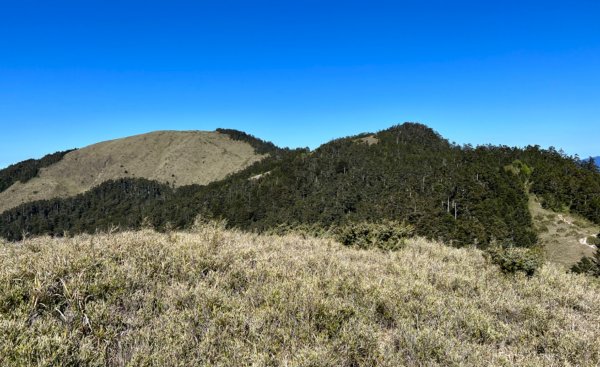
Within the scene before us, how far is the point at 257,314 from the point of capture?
4.14 metres

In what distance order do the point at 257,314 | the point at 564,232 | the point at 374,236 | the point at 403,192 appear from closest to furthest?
1. the point at 257,314
2. the point at 374,236
3. the point at 564,232
4. the point at 403,192

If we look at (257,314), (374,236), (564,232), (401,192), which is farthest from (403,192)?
(257,314)

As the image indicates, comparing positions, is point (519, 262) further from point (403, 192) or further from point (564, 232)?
point (403, 192)

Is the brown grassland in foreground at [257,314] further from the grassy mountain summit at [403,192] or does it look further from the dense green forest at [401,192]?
the dense green forest at [401,192]

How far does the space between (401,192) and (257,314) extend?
12736cm

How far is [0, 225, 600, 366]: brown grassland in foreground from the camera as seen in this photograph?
331 centimetres

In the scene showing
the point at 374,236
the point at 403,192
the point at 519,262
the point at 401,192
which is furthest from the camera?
the point at 401,192

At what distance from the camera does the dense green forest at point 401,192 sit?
9012cm

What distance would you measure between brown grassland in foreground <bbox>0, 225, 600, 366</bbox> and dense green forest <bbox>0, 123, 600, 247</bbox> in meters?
50.9

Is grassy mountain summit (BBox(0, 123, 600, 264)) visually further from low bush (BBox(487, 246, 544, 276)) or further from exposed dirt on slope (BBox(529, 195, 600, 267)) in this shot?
low bush (BBox(487, 246, 544, 276))

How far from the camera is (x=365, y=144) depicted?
186375mm

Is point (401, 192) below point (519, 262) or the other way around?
the other way around

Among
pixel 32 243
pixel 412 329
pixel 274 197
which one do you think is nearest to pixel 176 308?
pixel 412 329

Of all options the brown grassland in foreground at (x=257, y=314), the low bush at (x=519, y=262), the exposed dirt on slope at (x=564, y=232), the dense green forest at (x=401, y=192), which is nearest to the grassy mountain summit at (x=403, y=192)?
the dense green forest at (x=401, y=192)
